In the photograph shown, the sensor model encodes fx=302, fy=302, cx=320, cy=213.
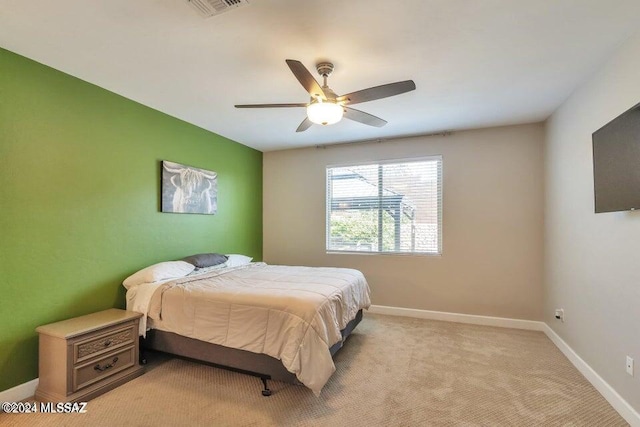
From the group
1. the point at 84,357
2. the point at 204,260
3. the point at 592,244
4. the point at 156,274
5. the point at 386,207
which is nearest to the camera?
the point at 84,357

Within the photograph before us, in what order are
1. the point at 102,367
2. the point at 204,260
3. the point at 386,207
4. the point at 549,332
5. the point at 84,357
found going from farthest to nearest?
the point at 386,207
the point at 204,260
the point at 549,332
the point at 102,367
the point at 84,357

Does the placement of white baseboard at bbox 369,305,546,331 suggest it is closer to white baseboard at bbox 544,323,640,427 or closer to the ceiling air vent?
white baseboard at bbox 544,323,640,427

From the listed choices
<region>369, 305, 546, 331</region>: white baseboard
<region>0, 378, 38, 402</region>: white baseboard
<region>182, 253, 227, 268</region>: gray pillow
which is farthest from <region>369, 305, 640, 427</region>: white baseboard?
<region>0, 378, 38, 402</region>: white baseboard

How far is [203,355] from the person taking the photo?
261 centimetres

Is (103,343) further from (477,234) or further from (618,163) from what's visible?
(477,234)

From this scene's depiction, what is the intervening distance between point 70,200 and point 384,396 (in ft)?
9.94

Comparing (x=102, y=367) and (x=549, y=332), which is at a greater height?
(x=102, y=367)

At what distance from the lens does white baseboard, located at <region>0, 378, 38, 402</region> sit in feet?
7.07

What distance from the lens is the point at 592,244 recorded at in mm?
2516

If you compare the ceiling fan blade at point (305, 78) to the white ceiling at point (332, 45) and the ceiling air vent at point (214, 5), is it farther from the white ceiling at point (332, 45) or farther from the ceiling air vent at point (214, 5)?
the ceiling air vent at point (214, 5)

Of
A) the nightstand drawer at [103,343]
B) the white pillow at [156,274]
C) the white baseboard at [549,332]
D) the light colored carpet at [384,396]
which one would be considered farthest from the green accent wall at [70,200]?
the white baseboard at [549,332]

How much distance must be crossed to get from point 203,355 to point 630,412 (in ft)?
10.2

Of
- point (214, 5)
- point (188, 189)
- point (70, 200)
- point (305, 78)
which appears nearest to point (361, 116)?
point (305, 78)

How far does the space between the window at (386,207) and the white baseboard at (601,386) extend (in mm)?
1646
